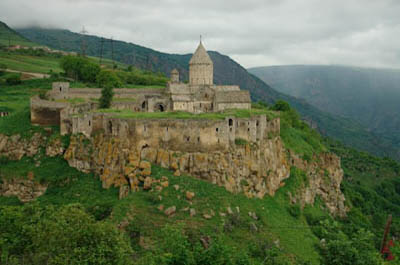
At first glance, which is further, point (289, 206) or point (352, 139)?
point (352, 139)

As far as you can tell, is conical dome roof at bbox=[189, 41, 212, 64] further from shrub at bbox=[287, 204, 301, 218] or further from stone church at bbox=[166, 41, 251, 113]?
shrub at bbox=[287, 204, 301, 218]

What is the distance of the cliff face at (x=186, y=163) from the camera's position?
35.8 m

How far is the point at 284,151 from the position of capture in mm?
46625

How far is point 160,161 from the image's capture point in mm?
36094

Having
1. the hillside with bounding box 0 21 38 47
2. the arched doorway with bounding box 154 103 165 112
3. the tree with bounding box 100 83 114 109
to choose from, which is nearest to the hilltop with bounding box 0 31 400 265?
the tree with bounding box 100 83 114 109

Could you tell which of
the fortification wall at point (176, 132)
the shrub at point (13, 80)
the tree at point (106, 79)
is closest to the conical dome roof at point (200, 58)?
the tree at point (106, 79)

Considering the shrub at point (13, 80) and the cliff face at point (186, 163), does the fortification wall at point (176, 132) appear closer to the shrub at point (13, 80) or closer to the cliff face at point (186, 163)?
the cliff face at point (186, 163)

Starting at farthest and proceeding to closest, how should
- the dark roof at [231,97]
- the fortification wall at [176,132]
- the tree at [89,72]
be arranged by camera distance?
the tree at [89,72] < the dark roof at [231,97] < the fortification wall at [176,132]

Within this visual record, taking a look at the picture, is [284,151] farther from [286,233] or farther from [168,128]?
[168,128]

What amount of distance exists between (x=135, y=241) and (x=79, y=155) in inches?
520

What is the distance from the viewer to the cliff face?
117ft

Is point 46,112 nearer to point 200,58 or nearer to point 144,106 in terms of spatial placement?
point 144,106

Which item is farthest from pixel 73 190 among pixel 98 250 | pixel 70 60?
pixel 70 60

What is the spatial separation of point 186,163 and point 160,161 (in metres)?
2.39
